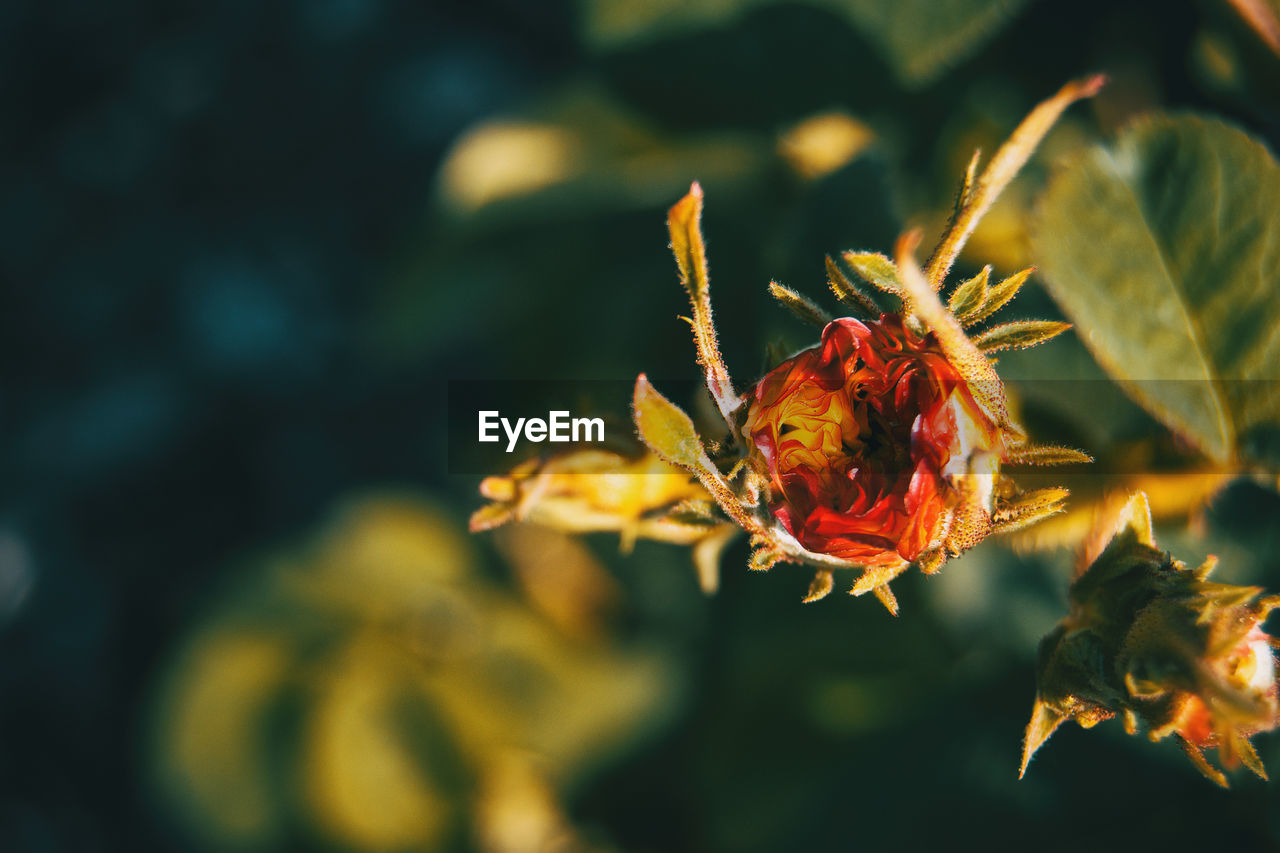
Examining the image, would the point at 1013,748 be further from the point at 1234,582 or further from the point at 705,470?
the point at 705,470

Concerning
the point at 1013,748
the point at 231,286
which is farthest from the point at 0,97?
the point at 1013,748

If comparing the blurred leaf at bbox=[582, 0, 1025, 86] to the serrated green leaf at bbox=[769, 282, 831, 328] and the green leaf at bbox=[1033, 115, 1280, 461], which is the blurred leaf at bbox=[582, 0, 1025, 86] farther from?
the serrated green leaf at bbox=[769, 282, 831, 328]

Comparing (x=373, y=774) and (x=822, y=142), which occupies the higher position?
(x=822, y=142)

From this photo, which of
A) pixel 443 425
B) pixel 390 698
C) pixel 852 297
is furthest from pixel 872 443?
pixel 443 425

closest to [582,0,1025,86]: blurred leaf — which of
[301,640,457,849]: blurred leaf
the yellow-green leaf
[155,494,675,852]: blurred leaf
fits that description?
the yellow-green leaf

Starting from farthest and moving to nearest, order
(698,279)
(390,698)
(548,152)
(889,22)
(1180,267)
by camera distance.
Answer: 1. (390,698)
2. (548,152)
3. (889,22)
4. (1180,267)
5. (698,279)

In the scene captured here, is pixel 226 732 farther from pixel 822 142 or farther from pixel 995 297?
pixel 995 297
